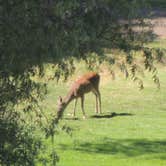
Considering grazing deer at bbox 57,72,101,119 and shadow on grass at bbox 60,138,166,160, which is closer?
shadow on grass at bbox 60,138,166,160

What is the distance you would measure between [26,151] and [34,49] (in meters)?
1.36

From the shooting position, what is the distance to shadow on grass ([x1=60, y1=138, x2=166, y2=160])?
45.7 feet

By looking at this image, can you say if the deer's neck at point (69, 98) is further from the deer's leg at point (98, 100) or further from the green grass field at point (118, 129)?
the deer's leg at point (98, 100)

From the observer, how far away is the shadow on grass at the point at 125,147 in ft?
45.7

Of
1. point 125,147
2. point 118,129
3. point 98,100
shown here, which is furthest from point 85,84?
point 125,147

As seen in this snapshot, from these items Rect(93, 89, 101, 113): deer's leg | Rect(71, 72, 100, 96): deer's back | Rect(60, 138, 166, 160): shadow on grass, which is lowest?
Rect(60, 138, 166, 160): shadow on grass

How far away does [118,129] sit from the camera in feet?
55.2

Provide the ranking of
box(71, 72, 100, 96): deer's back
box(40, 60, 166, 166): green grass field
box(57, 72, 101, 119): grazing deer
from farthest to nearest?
box(71, 72, 100, 96): deer's back < box(57, 72, 101, 119): grazing deer < box(40, 60, 166, 166): green grass field

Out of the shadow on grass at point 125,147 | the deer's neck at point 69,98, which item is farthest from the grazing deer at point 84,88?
the shadow on grass at point 125,147

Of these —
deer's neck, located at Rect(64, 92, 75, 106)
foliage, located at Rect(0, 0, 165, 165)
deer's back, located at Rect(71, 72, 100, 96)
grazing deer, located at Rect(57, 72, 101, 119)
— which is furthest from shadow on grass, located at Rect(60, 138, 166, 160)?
foliage, located at Rect(0, 0, 165, 165)

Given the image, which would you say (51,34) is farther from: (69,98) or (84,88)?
(84,88)

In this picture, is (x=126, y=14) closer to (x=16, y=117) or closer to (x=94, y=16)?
(x=94, y=16)

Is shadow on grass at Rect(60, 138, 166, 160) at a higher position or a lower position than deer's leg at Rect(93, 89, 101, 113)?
lower

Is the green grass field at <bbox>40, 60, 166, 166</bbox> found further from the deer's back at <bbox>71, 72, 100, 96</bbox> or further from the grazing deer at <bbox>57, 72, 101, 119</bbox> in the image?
the deer's back at <bbox>71, 72, 100, 96</bbox>
